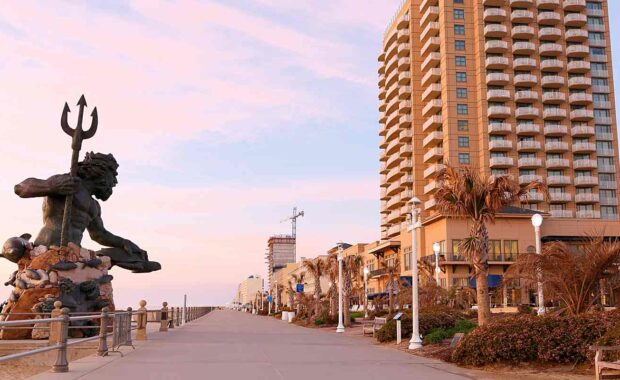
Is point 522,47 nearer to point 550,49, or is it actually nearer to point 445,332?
point 550,49

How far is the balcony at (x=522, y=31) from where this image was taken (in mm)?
93625

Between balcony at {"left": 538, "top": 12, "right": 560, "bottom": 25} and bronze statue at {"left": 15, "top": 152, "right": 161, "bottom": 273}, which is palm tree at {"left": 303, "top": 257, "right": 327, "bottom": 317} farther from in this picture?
balcony at {"left": 538, "top": 12, "right": 560, "bottom": 25}

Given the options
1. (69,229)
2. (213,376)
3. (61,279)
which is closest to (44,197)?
(69,229)

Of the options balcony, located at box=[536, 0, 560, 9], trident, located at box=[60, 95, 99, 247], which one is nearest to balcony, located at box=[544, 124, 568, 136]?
balcony, located at box=[536, 0, 560, 9]

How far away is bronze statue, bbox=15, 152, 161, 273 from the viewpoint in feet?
82.3

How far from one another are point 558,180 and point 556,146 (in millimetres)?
5003

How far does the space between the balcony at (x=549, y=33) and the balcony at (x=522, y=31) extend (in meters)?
1.37

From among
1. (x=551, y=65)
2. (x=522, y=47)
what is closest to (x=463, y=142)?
(x=522, y=47)

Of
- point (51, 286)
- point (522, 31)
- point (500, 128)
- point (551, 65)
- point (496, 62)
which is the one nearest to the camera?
point (51, 286)

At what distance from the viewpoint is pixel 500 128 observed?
8900 centimetres

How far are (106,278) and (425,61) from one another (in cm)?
7751

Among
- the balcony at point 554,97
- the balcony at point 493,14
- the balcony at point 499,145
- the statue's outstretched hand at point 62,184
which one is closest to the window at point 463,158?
the balcony at point 499,145

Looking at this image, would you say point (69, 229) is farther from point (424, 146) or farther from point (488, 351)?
point (424, 146)

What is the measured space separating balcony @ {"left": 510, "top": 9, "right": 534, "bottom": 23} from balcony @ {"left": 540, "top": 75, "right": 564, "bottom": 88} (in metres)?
9.09
